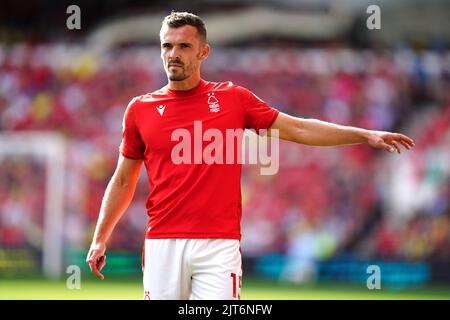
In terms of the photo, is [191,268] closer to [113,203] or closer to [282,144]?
[113,203]

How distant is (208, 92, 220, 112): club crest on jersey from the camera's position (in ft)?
16.1

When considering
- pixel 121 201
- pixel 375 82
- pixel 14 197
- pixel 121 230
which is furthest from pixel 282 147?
pixel 121 201

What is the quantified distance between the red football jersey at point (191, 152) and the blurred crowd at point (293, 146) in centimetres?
1299

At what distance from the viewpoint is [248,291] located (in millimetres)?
14266

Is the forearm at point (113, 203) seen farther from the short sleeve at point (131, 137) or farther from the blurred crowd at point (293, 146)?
the blurred crowd at point (293, 146)

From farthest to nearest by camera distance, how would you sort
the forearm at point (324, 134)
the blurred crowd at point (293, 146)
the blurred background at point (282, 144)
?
the blurred crowd at point (293, 146)
the blurred background at point (282, 144)
the forearm at point (324, 134)

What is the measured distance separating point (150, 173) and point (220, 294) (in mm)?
794

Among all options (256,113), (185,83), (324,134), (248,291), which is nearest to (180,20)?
(185,83)

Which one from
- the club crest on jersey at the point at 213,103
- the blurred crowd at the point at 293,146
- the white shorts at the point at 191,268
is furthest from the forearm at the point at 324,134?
the blurred crowd at the point at 293,146

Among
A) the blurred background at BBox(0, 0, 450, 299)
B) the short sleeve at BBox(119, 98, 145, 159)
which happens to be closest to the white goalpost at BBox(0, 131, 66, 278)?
the blurred background at BBox(0, 0, 450, 299)

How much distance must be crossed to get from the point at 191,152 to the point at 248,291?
9.78m

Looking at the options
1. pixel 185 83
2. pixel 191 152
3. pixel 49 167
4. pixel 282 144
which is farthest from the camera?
pixel 282 144

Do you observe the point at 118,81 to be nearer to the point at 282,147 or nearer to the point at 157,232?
the point at 282,147

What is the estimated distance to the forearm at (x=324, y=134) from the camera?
16.2 ft
